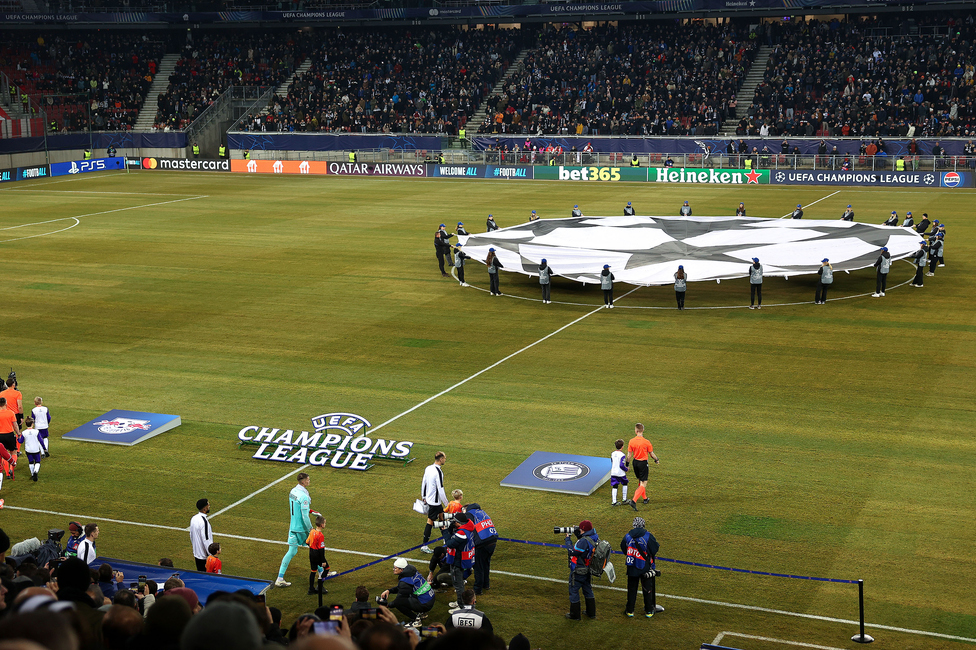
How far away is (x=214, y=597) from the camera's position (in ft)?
26.3

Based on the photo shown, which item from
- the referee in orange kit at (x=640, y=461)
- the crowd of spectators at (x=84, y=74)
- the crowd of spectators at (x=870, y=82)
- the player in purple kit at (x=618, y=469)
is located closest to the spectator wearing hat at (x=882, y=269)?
the referee in orange kit at (x=640, y=461)

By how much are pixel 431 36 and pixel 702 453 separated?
7674cm

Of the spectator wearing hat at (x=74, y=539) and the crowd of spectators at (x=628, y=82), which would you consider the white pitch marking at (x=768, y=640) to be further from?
the crowd of spectators at (x=628, y=82)

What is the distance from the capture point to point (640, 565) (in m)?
14.5

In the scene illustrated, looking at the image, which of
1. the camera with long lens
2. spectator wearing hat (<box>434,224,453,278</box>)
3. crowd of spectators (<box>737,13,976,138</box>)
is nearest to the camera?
the camera with long lens

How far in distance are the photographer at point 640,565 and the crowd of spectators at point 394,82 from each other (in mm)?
68834

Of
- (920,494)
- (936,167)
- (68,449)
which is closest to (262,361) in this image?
(68,449)

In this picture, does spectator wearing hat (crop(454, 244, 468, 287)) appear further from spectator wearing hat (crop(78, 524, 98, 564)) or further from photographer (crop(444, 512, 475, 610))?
spectator wearing hat (crop(78, 524, 98, 564))

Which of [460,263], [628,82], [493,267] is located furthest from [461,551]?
[628,82]

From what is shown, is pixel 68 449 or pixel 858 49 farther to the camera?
pixel 858 49

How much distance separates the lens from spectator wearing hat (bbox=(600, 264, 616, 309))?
33875 millimetres

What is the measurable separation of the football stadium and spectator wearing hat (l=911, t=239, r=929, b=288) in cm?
20

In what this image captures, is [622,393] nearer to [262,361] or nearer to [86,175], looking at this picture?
[262,361]

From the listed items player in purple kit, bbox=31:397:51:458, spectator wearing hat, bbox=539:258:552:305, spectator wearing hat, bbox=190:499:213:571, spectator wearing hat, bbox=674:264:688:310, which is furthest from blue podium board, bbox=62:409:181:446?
spectator wearing hat, bbox=674:264:688:310
